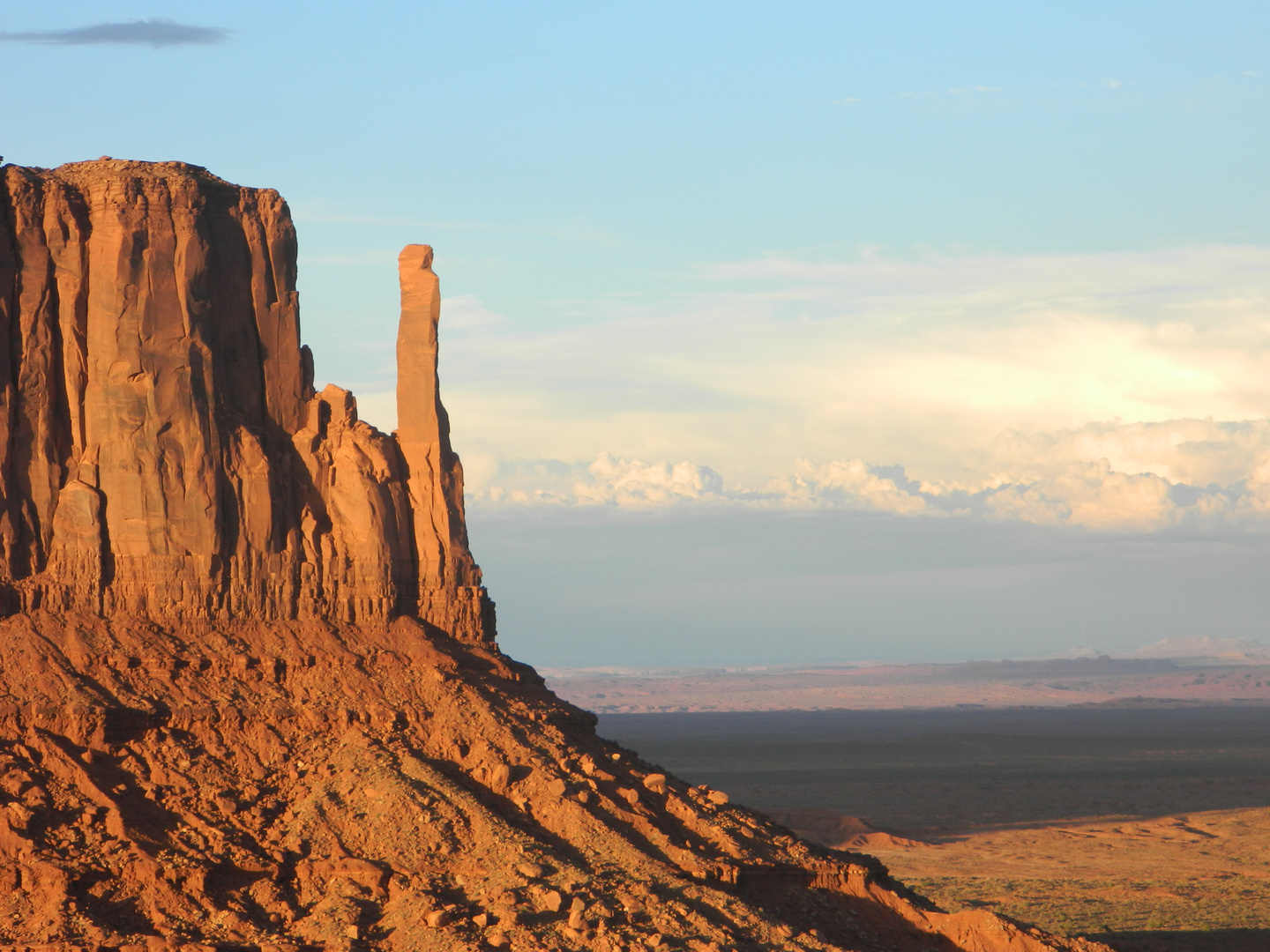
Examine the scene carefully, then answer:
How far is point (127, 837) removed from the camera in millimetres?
31250

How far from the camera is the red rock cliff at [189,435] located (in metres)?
36.6

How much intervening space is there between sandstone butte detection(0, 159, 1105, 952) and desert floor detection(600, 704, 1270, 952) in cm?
1673

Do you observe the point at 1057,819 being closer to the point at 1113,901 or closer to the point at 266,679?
the point at 1113,901

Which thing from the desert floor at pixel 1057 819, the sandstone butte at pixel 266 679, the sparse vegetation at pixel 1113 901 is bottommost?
the desert floor at pixel 1057 819

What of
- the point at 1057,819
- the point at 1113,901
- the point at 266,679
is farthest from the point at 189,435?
the point at 1057,819

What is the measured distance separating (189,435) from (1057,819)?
6944 cm

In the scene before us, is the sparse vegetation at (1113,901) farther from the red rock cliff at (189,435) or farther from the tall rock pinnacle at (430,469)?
the red rock cliff at (189,435)

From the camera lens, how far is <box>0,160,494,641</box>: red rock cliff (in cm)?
3659

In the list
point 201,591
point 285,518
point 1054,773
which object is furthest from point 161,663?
point 1054,773

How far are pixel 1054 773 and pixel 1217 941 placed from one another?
77.7m

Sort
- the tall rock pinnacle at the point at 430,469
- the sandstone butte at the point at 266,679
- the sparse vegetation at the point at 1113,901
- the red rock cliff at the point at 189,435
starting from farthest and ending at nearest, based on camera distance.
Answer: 1. the sparse vegetation at the point at 1113,901
2. the tall rock pinnacle at the point at 430,469
3. the red rock cliff at the point at 189,435
4. the sandstone butte at the point at 266,679

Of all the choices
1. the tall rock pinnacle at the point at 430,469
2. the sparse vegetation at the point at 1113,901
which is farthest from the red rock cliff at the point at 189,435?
the sparse vegetation at the point at 1113,901

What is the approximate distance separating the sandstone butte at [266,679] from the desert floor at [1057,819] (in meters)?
16.7

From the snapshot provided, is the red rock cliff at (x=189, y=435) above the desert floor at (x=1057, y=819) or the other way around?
above
